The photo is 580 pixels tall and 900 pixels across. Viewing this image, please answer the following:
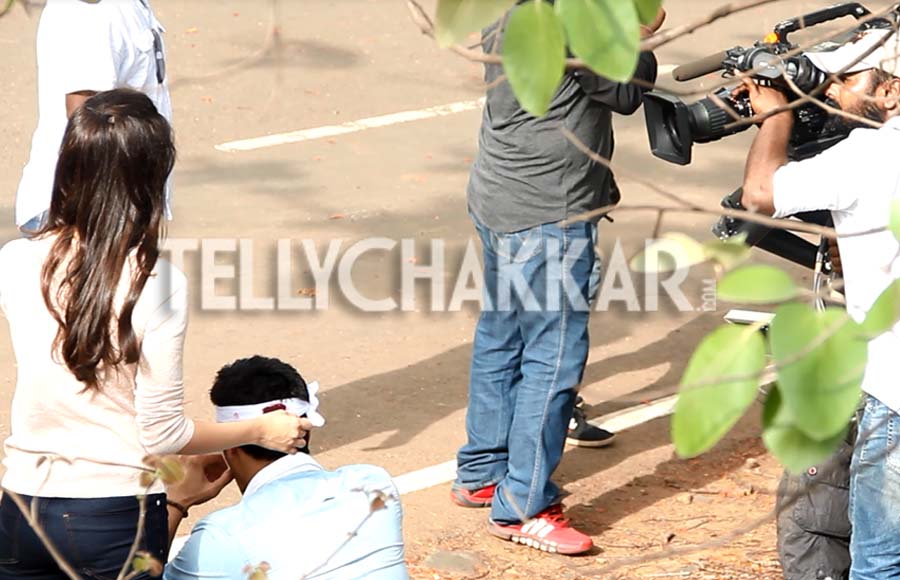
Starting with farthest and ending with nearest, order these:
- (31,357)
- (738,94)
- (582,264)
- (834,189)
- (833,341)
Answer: (582,264)
(738,94)
(834,189)
(31,357)
(833,341)

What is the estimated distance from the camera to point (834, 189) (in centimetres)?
353

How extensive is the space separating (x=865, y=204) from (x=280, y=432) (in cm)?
145

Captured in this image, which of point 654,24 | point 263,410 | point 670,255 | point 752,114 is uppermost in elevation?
point 654,24

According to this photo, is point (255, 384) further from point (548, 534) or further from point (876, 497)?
point (548, 534)

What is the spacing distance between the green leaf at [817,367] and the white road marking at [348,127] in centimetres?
746

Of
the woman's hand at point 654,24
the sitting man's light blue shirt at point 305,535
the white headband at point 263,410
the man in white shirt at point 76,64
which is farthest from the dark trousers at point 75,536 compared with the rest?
the man in white shirt at point 76,64

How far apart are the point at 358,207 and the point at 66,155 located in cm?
487

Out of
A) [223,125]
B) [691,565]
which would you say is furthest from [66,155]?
[223,125]

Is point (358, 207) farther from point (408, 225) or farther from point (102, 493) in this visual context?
point (102, 493)

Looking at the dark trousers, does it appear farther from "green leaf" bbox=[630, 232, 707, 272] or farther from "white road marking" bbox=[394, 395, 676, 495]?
"white road marking" bbox=[394, 395, 676, 495]

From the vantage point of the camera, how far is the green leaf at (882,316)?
1.60m

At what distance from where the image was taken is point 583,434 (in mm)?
5812

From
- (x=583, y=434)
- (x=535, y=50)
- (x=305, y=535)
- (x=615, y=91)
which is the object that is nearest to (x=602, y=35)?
(x=535, y=50)

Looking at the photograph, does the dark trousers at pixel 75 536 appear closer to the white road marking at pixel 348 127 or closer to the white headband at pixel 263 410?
the white headband at pixel 263 410
